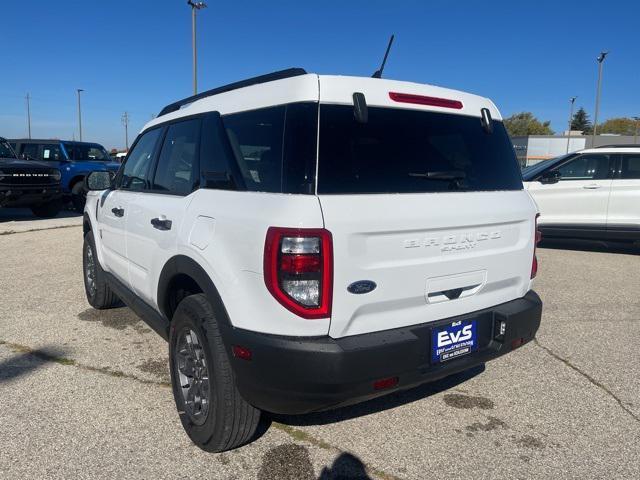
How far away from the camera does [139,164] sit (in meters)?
3.82

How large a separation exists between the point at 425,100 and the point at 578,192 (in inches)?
272

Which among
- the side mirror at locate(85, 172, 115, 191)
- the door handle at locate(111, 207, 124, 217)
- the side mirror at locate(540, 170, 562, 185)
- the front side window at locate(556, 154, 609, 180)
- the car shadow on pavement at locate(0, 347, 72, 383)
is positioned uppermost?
the front side window at locate(556, 154, 609, 180)

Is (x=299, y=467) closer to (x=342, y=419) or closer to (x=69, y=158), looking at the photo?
(x=342, y=419)

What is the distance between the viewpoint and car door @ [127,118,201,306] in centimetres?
285

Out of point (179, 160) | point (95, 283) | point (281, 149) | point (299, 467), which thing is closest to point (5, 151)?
point (95, 283)

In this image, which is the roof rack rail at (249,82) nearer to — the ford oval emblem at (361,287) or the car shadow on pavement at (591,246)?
the ford oval emblem at (361,287)

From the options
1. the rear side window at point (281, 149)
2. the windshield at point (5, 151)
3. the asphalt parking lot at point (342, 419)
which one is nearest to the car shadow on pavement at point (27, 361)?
the asphalt parking lot at point (342, 419)

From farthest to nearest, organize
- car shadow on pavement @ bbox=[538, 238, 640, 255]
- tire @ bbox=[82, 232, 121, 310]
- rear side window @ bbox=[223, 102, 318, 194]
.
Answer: car shadow on pavement @ bbox=[538, 238, 640, 255]
tire @ bbox=[82, 232, 121, 310]
rear side window @ bbox=[223, 102, 318, 194]

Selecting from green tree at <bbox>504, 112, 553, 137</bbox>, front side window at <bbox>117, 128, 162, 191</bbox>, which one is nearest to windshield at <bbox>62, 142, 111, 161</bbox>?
front side window at <bbox>117, 128, 162, 191</bbox>

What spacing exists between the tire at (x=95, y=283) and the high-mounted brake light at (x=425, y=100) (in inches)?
129

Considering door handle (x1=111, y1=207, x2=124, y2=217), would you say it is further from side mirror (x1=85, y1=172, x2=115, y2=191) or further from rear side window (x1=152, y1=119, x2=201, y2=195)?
rear side window (x1=152, y1=119, x2=201, y2=195)

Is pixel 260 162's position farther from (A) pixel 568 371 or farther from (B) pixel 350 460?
(A) pixel 568 371

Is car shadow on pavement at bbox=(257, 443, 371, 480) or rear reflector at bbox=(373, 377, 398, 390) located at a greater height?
rear reflector at bbox=(373, 377, 398, 390)

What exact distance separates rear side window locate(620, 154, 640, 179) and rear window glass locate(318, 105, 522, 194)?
20.9ft
